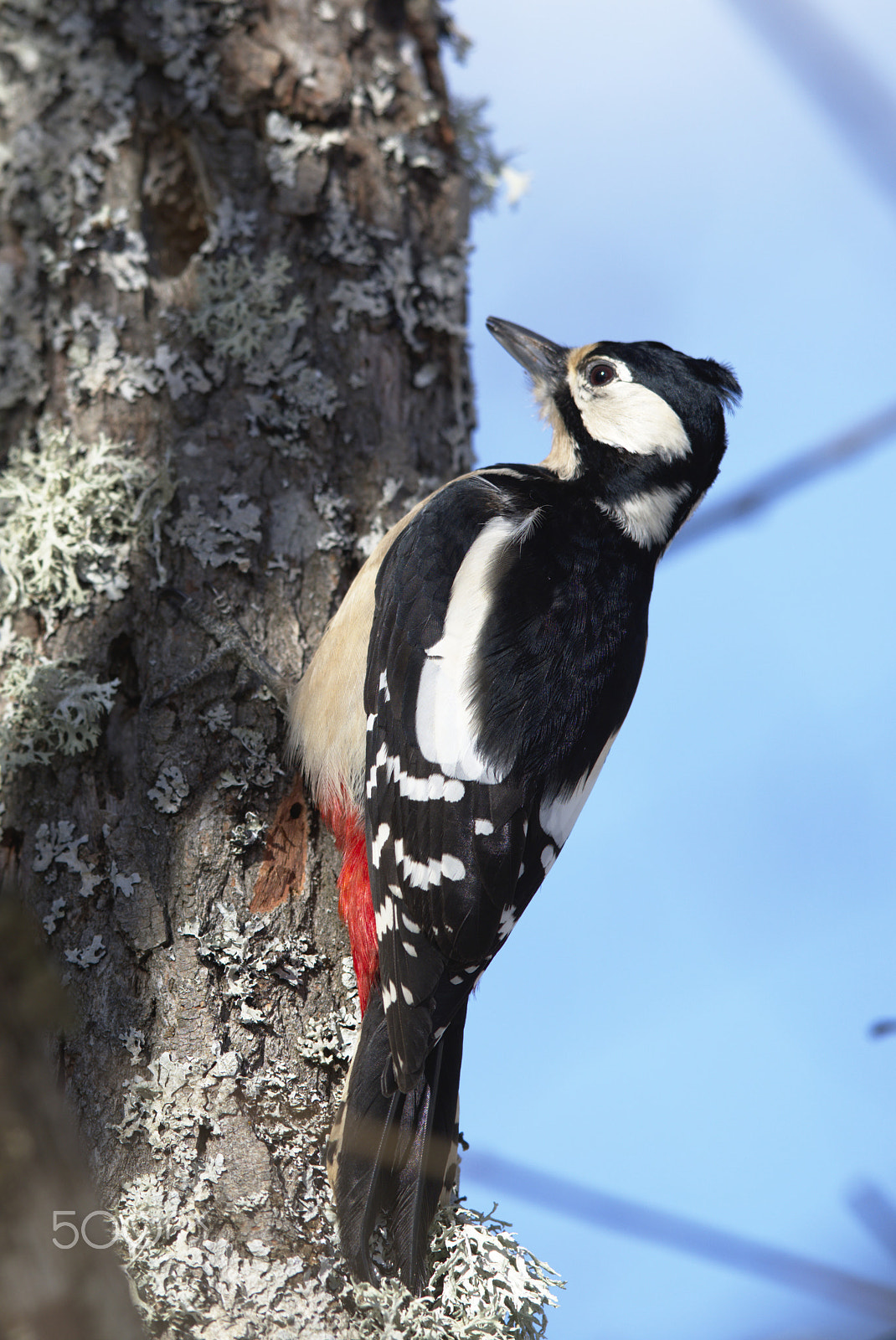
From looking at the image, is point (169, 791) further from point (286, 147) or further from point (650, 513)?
point (286, 147)

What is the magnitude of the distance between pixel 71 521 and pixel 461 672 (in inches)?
32.0

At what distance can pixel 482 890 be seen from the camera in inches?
73.8

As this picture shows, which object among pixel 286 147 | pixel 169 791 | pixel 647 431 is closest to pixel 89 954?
pixel 169 791

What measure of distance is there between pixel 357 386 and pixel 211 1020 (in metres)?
1.31

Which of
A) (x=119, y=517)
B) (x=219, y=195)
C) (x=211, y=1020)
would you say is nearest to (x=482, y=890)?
(x=211, y=1020)

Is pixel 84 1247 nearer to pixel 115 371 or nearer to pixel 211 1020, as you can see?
pixel 211 1020

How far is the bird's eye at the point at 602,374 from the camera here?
2.56 m

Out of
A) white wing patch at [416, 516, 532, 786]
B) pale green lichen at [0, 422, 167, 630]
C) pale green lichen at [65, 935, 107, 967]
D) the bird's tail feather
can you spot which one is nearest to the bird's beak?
white wing patch at [416, 516, 532, 786]

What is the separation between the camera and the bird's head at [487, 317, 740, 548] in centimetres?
242

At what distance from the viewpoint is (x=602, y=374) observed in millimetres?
2582

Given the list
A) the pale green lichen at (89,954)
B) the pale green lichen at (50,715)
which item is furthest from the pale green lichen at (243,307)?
the pale green lichen at (89,954)

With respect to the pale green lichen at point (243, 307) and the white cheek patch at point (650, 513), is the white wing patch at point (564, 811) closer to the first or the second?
the white cheek patch at point (650, 513)

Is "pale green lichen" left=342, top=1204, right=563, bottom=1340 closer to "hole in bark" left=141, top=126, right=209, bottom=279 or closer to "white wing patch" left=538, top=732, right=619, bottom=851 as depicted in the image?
"white wing patch" left=538, top=732, right=619, bottom=851

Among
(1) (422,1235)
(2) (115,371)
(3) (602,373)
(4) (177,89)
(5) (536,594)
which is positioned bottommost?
(1) (422,1235)
